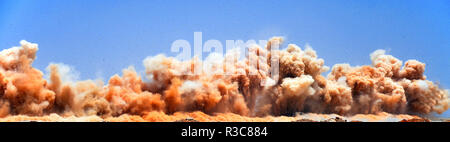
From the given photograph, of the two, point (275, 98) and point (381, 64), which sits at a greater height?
point (381, 64)

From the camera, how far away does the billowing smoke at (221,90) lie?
24.0 meters

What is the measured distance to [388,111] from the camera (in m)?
39.2

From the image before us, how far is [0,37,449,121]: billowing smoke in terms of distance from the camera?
24047mm

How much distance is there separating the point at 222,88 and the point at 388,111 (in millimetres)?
20227

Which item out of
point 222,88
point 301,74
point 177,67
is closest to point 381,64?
point 301,74

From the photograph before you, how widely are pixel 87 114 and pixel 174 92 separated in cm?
608

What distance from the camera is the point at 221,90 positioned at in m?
29.2

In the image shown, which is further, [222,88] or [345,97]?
[345,97]
